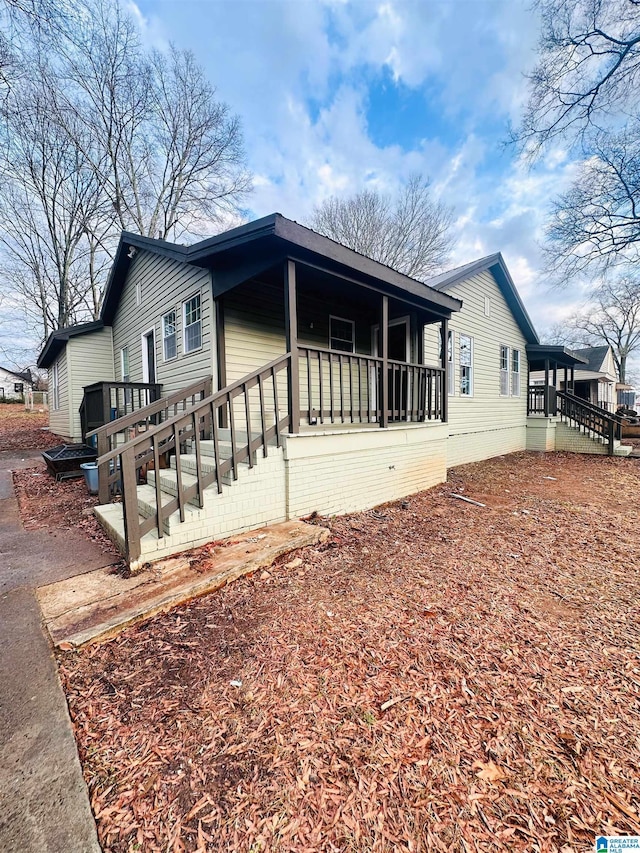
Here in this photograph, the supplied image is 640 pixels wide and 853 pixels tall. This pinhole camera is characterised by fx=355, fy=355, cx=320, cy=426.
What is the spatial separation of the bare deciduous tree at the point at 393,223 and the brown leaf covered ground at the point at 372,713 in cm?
2182

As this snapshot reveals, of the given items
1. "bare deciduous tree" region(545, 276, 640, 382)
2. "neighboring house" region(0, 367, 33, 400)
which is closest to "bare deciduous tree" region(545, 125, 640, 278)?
"bare deciduous tree" region(545, 276, 640, 382)

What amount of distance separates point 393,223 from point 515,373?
13.6 m

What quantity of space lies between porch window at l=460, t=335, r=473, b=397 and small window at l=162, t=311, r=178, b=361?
771 centimetres

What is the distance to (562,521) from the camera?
5156 mm

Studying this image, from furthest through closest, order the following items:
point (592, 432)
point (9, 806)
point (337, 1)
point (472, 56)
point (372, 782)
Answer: point (592, 432) < point (472, 56) < point (337, 1) < point (372, 782) < point (9, 806)

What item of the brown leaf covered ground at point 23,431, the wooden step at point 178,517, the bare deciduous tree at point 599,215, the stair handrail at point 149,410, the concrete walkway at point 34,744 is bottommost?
the concrete walkway at point 34,744

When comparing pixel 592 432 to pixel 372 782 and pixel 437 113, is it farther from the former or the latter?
pixel 372 782

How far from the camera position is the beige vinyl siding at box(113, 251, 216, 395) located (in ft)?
19.9

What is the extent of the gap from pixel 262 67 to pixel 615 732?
50.7 ft

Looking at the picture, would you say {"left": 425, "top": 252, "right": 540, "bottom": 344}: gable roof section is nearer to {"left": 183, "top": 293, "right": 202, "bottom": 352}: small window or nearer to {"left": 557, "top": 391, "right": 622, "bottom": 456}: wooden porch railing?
{"left": 557, "top": 391, "right": 622, "bottom": 456}: wooden porch railing

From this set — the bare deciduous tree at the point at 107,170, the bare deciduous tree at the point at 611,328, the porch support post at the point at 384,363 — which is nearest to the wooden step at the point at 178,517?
the porch support post at the point at 384,363

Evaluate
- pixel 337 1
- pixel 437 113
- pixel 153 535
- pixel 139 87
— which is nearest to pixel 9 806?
pixel 153 535

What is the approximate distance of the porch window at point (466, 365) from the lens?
10.3 m

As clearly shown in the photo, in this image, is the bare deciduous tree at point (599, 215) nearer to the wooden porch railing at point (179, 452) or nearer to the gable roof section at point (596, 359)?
the gable roof section at point (596, 359)
